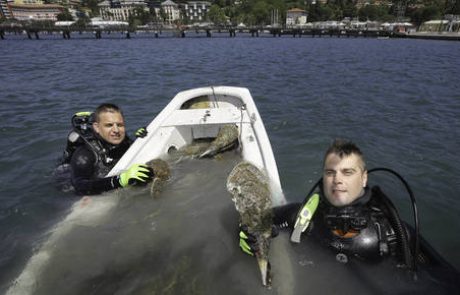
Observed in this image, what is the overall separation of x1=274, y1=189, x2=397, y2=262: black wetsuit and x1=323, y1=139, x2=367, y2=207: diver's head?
73mm

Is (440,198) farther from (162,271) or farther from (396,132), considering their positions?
(162,271)

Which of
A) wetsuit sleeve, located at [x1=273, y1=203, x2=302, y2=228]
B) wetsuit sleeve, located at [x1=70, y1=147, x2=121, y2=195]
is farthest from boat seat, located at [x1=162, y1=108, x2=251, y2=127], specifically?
wetsuit sleeve, located at [x1=273, y1=203, x2=302, y2=228]

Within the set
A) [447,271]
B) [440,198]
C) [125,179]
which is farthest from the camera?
[440,198]

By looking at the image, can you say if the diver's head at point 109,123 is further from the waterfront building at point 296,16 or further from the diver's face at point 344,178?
the waterfront building at point 296,16

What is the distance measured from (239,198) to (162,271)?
1.35 meters

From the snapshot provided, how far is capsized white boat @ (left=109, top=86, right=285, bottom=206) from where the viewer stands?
4.40m

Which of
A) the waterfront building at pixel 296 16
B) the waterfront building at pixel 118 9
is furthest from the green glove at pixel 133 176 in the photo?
the waterfront building at pixel 118 9

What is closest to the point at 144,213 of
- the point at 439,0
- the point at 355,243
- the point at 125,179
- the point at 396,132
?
the point at 125,179

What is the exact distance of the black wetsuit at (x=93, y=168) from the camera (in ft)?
A: 12.4

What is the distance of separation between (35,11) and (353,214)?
626 feet

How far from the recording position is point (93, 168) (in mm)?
4082

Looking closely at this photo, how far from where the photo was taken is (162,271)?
286 centimetres

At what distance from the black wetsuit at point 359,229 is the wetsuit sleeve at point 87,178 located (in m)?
2.72

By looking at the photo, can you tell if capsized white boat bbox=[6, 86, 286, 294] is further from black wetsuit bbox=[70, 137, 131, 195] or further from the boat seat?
black wetsuit bbox=[70, 137, 131, 195]
